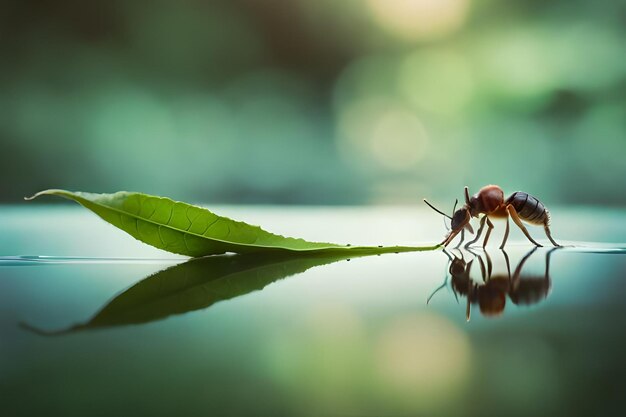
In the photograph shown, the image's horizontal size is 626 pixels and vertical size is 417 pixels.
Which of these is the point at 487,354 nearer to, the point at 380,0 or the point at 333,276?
the point at 333,276

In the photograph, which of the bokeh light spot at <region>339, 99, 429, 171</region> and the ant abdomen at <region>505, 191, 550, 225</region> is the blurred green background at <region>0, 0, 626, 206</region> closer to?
the bokeh light spot at <region>339, 99, 429, 171</region>

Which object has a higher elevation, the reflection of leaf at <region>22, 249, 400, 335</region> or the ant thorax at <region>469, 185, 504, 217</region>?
the ant thorax at <region>469, 185, 504, 217</region>

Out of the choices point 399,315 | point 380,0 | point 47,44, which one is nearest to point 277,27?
point 380,0

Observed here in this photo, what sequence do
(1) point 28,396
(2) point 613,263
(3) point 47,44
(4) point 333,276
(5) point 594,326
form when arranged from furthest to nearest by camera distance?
(3) point 47,44
(2) point 613,263
(4) point 333,276
(5) point 594,326
(1) point 28,396

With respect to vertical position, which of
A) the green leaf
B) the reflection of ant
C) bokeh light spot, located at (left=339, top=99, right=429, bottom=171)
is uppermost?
bokeh light spot, located at (left=339, top=99, right=429, bottom=171)

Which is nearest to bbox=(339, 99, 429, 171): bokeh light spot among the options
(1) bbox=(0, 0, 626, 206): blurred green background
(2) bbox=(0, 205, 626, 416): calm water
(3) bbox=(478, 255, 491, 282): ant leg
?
(1) bbox=(0, 0, 626, 206): blurred green background

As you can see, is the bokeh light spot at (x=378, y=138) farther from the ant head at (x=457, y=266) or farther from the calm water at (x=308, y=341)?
the calm water at (x=308, y=341)
